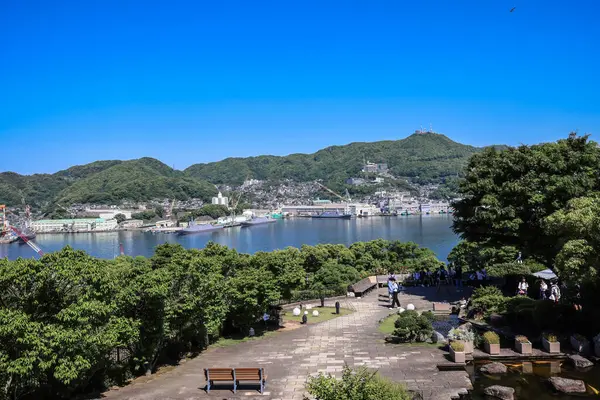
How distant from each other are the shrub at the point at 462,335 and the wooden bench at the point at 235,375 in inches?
171

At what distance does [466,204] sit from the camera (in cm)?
1836

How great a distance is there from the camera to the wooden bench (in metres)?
8.59

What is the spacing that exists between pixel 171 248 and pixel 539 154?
1600 centimetres

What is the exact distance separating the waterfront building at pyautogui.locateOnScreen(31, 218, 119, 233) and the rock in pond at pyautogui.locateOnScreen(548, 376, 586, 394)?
121358 millimetres

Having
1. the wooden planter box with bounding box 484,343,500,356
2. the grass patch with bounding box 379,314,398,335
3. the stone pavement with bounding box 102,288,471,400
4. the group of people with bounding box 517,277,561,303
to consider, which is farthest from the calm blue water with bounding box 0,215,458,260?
the wooden planter box with bounding box 484,343,500,356

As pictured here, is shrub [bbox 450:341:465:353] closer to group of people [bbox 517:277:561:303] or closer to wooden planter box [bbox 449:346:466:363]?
wooden planter box [bbox 449:346:466:363]

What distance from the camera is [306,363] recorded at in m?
10.2

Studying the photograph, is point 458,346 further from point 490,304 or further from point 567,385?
point 490,304

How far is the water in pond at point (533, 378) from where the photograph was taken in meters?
8.55

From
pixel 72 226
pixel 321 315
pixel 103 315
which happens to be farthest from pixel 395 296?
pixel 72 226

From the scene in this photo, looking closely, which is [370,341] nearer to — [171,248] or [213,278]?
[213,278]

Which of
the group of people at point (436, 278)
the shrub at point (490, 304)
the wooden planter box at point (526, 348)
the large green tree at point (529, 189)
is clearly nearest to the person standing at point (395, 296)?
the shrub at point (490, 304)

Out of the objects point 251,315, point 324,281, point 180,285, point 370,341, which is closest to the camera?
point 180,285

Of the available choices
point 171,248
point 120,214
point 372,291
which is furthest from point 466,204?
point 120,214
